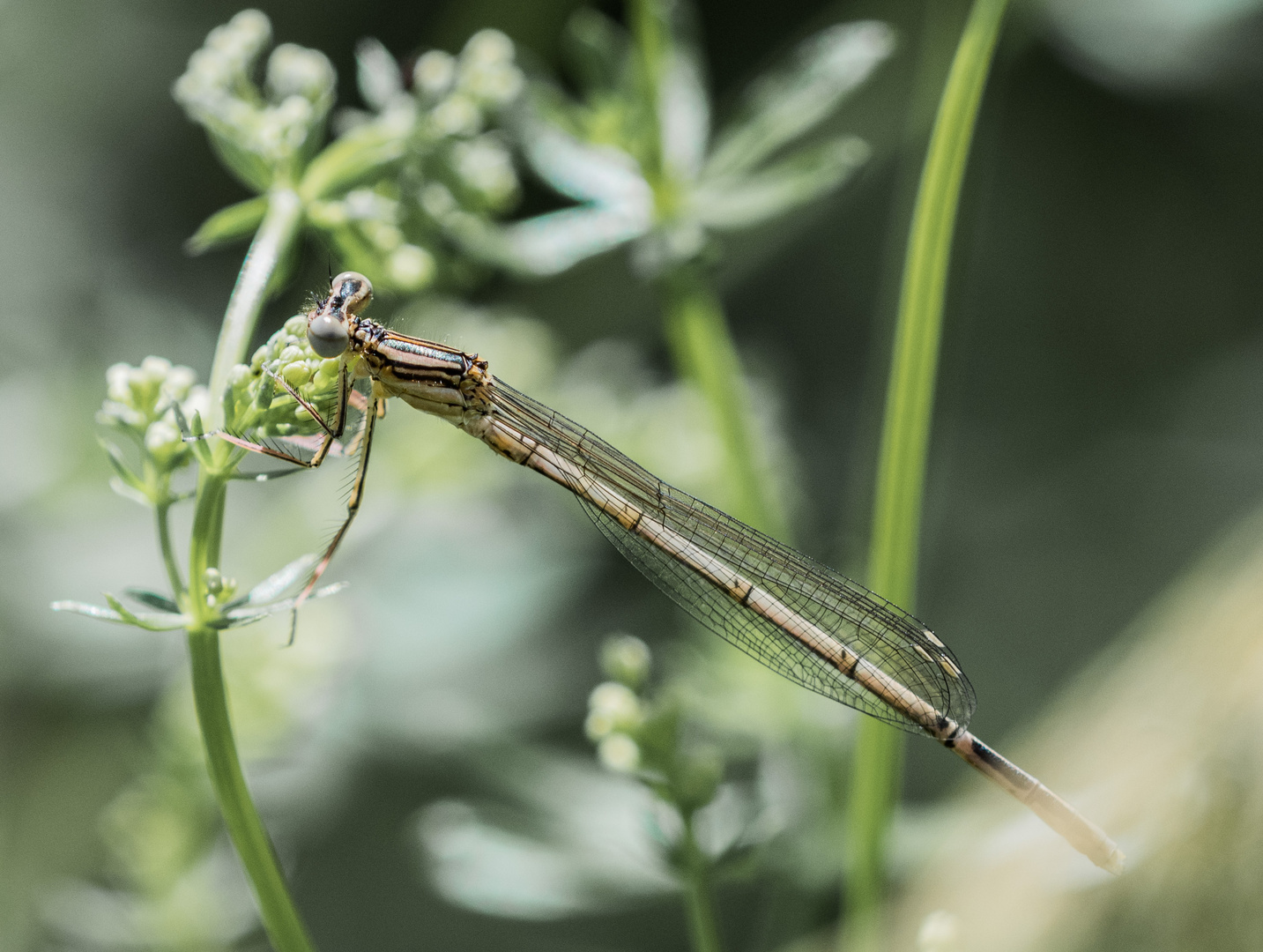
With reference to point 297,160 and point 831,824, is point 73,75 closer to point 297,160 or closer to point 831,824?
point 297,160

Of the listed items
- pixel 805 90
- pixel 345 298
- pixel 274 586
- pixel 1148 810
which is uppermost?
pixel 805 90

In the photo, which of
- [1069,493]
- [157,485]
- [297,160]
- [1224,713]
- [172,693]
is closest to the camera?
[157,485]

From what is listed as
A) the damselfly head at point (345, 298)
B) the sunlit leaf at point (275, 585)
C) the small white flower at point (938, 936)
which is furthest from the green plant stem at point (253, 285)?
the small white flower at point (938, 936)

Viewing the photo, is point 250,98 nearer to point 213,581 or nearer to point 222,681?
point 213,581

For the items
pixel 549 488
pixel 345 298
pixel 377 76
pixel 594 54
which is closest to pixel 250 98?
pixel 377 76

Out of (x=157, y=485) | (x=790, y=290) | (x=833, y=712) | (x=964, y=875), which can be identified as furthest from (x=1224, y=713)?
(x=790, y=290)

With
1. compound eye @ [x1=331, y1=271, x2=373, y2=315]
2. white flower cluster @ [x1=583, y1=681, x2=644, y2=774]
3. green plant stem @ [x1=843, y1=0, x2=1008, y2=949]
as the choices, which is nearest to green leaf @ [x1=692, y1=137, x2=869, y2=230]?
green plant stem @ [x1=843, y1=0, x2=1008, y2=949]

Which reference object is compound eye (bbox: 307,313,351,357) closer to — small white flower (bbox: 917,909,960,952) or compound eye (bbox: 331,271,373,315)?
compound eye (bbox: 331,271,373,315)
